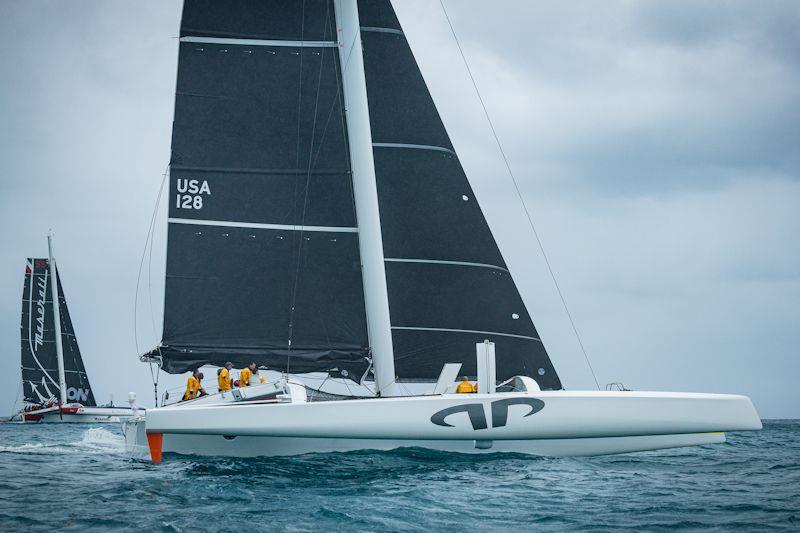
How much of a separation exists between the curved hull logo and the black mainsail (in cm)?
296

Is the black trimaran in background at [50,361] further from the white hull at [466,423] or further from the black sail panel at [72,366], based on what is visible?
the white hull at [466,423]

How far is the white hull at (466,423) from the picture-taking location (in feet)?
39.3

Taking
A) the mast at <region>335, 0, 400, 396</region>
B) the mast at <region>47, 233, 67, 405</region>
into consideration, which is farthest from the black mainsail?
the mast at <region>47, 233, 67, 405</region>

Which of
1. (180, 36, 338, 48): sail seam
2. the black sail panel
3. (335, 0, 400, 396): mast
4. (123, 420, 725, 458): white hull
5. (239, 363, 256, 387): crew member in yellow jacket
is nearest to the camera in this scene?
(123, 420, 725, 458): white hull

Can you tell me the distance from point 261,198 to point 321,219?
119cm

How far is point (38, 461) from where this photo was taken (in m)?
Answer: 15.8

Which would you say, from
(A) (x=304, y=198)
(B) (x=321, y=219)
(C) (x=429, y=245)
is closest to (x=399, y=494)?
(C) (x=429, y=245)

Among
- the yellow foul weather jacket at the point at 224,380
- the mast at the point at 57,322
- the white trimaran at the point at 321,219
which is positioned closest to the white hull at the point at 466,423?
the yellow foul weather jacket at the point at 224,380

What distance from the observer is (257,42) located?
52.4 ft

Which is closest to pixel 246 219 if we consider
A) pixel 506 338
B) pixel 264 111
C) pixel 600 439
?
pixel 264 111

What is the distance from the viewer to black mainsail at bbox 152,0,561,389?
49.8 ft

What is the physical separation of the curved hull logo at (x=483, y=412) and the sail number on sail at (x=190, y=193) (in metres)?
6.31

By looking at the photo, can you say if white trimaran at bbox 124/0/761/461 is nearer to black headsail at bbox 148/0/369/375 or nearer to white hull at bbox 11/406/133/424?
black headsail at bbox 148/0/369/375

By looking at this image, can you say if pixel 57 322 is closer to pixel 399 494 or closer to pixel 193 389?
pixel 193 389
